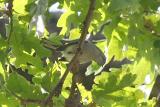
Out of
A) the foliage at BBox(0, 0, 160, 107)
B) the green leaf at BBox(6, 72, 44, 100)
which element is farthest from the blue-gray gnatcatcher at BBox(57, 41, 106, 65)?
the green leaf at BBox(6, 72, 44, 100)

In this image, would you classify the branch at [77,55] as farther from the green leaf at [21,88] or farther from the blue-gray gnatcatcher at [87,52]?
the blue-gray gnatcatcher at [87,52]

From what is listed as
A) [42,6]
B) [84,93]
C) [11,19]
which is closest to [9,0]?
[11,19]

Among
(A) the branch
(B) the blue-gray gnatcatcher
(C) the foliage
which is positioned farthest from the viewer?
(B) the blue-gray gnatcatcher

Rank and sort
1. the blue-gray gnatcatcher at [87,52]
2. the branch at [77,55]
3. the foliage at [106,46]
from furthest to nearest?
the blue-gray gnatcatcher at [87,52], the foliage at [106,46], the branch at [77,55]

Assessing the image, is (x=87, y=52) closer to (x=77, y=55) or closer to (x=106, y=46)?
(x=106, y=46)

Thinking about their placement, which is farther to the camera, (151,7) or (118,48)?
(118,48)

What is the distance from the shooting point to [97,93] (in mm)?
1395

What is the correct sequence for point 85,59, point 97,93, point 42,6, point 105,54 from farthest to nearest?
point 85,59, point 105,54, point 97,93, point 42,6

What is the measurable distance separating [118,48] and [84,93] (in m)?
0.18

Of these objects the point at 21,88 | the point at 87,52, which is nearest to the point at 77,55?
the point at 21,88

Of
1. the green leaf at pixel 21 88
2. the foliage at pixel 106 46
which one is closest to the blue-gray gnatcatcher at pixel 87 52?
the foliage at pixel 106 46

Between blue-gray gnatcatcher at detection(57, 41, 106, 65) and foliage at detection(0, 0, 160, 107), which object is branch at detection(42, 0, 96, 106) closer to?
foliage at detection(0, 0, 160, 107)

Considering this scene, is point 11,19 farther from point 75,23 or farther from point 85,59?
point 85,59

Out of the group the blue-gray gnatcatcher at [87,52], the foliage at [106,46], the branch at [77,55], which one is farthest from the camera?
the blue-gray gnatcatcher at [87,52]
